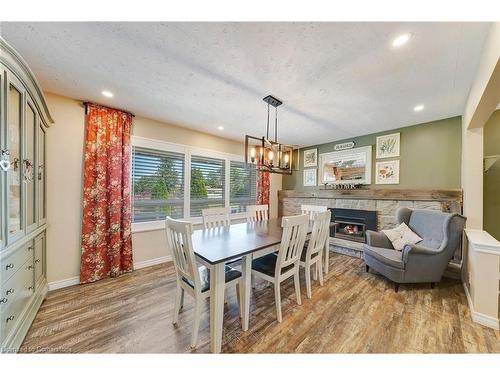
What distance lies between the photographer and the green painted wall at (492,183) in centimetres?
281

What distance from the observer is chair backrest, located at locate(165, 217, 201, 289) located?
1464mm

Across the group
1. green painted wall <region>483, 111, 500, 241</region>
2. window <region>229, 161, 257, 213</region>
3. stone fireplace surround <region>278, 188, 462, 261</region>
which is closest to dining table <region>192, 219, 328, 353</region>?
window <region>229, 161, 257, 213</region>

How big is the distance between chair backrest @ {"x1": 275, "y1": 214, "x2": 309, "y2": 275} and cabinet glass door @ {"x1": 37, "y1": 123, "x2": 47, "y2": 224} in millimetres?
2619

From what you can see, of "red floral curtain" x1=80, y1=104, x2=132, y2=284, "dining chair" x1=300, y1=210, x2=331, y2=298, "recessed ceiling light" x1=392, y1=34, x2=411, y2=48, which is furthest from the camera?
"red floral curtain" x1=80, y1=104, x2=132, y2=284

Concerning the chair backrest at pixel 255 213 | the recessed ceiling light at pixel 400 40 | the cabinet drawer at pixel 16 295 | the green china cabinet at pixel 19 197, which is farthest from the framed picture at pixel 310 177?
the cabinet drawer at pixel 16 295

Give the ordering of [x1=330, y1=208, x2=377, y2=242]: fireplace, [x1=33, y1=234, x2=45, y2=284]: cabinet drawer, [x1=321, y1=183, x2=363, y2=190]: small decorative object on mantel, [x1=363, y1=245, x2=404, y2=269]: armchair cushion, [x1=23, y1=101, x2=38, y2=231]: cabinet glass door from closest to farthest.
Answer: [x1=23, y1=101, x2=38, y2=231]: cabinet glass door
[x1=33, y1=234, x2=45, y2=284]: cabinet drawer
[x1=363, y1=245, x2=404, y2=269]: armchair cushion
[x1=330, y1=208, x2=377, y2=242]: fireplace
[x1=321, y1=183, x2=363, y2=190]: small decorative object on mantel

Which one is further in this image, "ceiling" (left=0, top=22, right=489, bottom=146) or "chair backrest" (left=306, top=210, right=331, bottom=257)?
"chair backrest" (left=306, top=210, right=331, bottom=257)

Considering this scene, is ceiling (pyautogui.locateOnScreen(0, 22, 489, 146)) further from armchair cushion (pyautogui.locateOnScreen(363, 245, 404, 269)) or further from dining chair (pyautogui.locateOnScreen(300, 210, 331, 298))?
armchair cushion (pyautogui.locateOnScreen(363, 245, 404, 269))

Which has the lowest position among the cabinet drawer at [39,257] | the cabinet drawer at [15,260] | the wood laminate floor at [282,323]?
the wood laminate floor at [282,323]

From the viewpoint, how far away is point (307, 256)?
7.52 ft

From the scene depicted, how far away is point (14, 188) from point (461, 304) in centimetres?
455

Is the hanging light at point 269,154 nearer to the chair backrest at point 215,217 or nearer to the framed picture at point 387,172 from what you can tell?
the chair backrest at point 215,217

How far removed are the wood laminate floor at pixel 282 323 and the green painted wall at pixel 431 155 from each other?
5.45 feet
